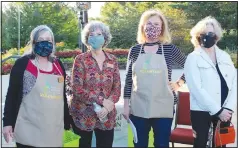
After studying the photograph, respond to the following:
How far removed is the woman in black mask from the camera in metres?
2.94

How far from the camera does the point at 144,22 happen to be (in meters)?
3.65

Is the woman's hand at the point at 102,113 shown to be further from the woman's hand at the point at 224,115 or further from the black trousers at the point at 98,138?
the woman's hand at the point at 224,115

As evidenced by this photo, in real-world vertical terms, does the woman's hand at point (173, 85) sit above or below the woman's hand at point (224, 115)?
above

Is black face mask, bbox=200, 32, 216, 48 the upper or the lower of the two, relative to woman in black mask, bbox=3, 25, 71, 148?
upper

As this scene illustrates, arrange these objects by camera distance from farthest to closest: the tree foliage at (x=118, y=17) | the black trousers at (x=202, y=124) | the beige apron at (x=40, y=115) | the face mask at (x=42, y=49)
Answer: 1. the tree foliage at (x=118, y=17)
2. the black trousers at (x=202, y=124)
3. the face mask at (x=42, y=49)
4. the beige apron at (x=40, y=115)

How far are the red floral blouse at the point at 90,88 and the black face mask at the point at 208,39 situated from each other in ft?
2.78

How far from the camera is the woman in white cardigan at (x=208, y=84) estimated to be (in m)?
3.48

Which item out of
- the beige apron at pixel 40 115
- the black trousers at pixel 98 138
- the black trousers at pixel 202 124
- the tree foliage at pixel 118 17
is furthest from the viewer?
the tree foliage at pixel 118 17

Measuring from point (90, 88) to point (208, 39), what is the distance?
1.15 meters

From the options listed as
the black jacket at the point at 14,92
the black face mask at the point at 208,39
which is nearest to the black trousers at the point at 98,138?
the black jacket at the point at 14,92

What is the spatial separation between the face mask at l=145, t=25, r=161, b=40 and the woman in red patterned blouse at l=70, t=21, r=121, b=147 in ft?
1.20

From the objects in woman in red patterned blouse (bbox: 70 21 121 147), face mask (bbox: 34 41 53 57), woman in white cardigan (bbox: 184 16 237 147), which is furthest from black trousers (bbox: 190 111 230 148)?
face mask (bbox: 34 41 53 57)

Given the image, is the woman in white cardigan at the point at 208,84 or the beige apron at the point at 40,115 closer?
the beige apron at the point at 40,115

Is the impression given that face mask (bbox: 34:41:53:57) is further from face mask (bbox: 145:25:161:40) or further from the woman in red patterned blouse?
face mask (bbox: 145:25:161:40)
